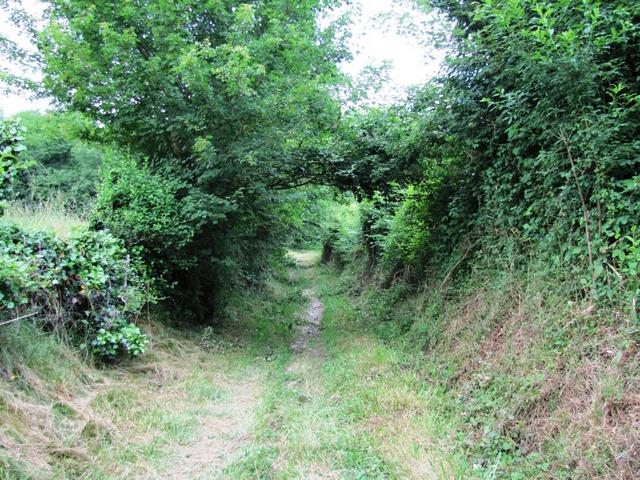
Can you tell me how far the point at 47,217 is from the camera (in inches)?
250

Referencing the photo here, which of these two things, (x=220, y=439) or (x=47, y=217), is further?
(x=47, y=217)

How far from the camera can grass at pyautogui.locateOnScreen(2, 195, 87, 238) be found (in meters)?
5.47

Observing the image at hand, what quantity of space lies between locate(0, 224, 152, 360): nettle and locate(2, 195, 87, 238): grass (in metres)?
0.39

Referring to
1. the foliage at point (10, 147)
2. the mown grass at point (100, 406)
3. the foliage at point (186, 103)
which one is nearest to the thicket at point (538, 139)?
the foliage at point (186, 103)

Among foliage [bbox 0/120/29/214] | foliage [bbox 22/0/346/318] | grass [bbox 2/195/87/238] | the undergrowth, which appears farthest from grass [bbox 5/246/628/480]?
foliage [bbox 22/0/346/318]

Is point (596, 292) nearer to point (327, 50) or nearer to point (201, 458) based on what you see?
point (201, 458)

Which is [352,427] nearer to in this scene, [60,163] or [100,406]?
[100,406]

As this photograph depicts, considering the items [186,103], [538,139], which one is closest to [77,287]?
[186,103]

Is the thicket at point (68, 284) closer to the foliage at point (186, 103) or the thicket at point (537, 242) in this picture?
the foliage at point (186, 103)

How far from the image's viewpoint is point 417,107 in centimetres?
716

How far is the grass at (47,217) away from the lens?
18.0ft

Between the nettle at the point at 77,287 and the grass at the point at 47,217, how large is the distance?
0.39 meters

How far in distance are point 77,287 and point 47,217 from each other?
7.24 ft

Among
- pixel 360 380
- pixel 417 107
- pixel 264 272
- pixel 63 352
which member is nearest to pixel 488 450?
pixel 360 380
